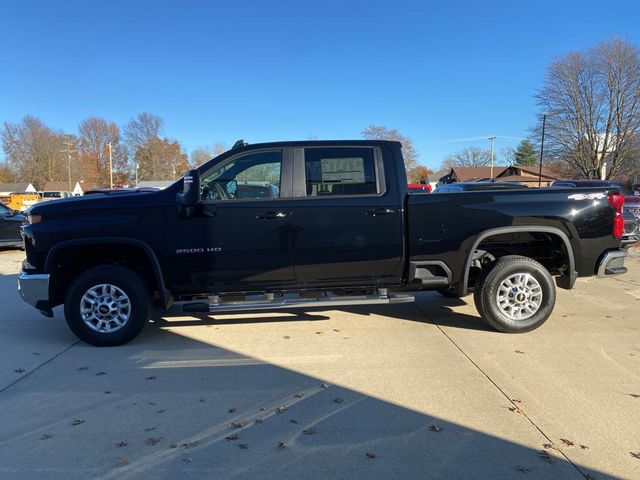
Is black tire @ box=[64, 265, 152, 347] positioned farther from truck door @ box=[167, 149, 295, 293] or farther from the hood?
the hood

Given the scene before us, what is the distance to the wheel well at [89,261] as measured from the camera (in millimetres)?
5020

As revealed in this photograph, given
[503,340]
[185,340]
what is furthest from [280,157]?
[503,340]

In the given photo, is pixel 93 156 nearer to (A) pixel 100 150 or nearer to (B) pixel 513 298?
(A) pixel 100 150

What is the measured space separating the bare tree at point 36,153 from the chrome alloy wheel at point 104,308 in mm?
92059

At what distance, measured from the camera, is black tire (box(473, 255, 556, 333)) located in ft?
17.5

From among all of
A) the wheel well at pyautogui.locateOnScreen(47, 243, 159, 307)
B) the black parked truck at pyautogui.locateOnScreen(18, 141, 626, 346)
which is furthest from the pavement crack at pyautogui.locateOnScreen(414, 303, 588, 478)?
the wheel well at pyautogui.locateOnScreen(47, 243, 159, 307)

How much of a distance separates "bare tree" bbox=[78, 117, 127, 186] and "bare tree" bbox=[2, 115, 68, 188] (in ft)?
11.8

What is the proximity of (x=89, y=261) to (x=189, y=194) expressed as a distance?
1456 mm

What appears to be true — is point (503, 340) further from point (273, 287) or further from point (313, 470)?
point (313, 470)

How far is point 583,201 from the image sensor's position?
5.29m

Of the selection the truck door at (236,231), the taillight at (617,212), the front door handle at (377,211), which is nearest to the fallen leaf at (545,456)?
the front door handle at (377,211)

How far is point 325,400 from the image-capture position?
375 centimetres

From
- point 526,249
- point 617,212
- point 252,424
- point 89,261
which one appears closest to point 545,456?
point 252,424

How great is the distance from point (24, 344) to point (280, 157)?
3.48 meters
